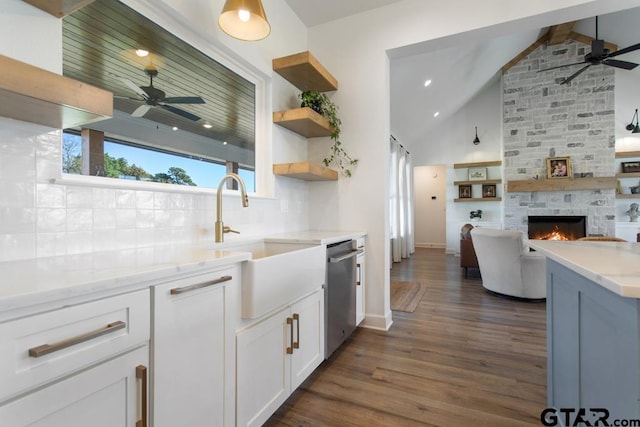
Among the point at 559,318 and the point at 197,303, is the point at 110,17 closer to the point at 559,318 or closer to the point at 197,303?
the point at 197,303

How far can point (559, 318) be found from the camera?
1390 millimetres

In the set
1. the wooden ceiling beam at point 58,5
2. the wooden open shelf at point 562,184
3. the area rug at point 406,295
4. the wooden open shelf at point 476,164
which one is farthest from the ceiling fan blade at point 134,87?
the wooden open shelf at point 476,164

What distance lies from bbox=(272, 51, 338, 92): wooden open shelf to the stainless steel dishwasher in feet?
4.80

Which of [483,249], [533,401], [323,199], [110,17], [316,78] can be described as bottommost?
[533,401]

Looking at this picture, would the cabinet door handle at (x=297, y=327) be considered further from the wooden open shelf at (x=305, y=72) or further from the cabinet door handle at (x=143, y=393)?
the wooden open shelf at (x=305, y=72)

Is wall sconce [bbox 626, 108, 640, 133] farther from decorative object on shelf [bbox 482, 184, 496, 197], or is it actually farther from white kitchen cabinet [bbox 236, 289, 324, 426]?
white kitchen cabinet [bbox 236, 289, 324, 426]

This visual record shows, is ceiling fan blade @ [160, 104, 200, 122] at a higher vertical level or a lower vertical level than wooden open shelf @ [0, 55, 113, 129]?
higher

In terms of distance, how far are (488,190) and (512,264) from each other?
4172mm

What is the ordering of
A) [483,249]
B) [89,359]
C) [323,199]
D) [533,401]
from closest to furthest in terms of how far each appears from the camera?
[89,359] → [533,401] → [323,199] → [483,249]

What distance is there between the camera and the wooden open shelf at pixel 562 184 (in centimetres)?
593

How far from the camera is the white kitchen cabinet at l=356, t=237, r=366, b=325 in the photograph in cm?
272

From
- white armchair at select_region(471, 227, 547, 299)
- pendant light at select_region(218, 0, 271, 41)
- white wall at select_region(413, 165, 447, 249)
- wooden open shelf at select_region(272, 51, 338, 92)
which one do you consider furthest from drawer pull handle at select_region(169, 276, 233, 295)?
white wall at select_region(413, 165, 447, 249)

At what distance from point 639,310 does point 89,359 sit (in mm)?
1400

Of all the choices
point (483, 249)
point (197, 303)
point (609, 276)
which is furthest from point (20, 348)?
point (483, 249)
